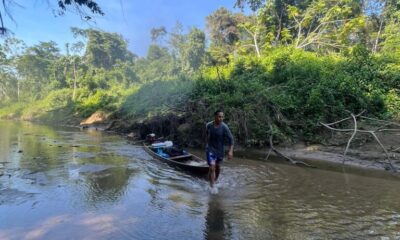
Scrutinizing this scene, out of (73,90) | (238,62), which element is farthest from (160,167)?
(73,90)

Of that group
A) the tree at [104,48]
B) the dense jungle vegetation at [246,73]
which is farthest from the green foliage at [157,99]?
the tree at [104,48]

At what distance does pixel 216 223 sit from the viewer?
6.36 m

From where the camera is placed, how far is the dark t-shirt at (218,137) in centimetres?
812

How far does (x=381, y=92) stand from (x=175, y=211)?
12.4 m

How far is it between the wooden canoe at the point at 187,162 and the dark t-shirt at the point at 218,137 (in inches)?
47.0

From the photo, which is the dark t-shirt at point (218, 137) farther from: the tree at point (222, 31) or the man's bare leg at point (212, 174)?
the tree at point (222, 31)

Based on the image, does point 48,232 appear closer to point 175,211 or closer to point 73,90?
point 175,211

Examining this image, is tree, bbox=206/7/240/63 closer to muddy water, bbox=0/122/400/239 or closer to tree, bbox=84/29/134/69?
tree, bbox=84/29/134/69

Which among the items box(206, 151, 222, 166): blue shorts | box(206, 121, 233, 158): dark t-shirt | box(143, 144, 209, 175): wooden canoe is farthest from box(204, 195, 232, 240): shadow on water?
box(143, 144, 209, 175): wooden canoe

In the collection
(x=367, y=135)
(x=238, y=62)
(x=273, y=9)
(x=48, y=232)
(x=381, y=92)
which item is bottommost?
(x=48, y=232)

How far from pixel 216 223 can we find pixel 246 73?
16.6m

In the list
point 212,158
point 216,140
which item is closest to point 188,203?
point 212,158

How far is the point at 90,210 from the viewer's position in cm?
715

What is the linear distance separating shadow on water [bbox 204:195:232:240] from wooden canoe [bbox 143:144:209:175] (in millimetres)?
1997
